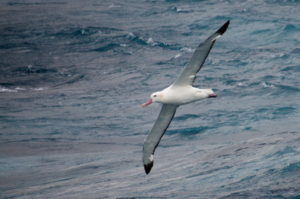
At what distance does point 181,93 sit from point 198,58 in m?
1.59

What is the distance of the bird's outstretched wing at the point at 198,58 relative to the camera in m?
18.3

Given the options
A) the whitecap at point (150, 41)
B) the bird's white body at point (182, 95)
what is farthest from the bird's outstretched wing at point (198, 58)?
the whitecap at point (150, 41)

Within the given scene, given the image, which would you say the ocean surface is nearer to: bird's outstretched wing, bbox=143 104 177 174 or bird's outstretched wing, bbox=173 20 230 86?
bird's outstretched wing, bbox=143 104 177 174

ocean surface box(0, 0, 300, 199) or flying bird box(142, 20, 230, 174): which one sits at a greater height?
flying bird box(142, 20, 230, 174)

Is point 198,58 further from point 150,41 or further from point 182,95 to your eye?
point 150,41

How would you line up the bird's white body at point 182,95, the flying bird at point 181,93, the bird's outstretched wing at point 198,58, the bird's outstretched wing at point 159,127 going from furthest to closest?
the bird's outstretched wing at point 159,127 < the bird's white body at point 182,95 < the flying bird at point 181,93 < the bird's outstretched wing at point 198,58

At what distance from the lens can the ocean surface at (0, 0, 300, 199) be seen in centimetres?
4050

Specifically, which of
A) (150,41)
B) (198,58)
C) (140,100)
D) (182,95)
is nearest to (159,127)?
(182,95)

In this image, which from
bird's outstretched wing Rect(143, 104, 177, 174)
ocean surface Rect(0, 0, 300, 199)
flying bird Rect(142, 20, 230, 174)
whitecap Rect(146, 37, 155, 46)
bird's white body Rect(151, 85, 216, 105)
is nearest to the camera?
flying bird Rect(142, 20, 230, 174)

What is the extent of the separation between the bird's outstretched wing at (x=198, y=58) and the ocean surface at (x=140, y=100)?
15.9 meters

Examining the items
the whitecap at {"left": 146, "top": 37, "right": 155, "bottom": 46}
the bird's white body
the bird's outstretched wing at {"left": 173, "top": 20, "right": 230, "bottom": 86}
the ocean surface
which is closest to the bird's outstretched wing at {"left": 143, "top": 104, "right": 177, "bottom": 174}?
the bird's white body

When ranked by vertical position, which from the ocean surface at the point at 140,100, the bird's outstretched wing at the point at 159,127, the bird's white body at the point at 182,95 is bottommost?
the ocean surface at the point at 140,100

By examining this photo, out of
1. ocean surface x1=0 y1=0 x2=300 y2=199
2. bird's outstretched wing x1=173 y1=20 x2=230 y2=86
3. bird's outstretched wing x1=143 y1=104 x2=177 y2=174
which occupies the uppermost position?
bird's outstretched wing x1=173 y1=20 x2=230 y2=86

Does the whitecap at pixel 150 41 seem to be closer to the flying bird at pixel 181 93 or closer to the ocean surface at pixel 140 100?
the ocean surface at pixel 140 100
